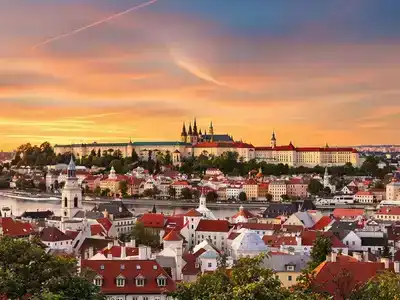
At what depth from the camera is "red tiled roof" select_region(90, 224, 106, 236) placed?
29.4m

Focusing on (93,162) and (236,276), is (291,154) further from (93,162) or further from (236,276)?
(236,276)

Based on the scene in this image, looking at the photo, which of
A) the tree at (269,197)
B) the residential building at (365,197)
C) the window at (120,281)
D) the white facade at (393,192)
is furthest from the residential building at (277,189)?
the window at (120,281)

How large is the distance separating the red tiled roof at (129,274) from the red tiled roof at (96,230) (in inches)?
499

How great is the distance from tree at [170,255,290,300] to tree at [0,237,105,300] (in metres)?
1.44

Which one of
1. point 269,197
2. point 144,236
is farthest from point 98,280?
point 269,197

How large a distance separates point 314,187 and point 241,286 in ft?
216

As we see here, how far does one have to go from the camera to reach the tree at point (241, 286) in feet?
27.8

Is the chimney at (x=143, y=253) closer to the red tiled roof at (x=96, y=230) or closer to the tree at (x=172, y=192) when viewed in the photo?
the red tiled roof at (x=96, y=230)

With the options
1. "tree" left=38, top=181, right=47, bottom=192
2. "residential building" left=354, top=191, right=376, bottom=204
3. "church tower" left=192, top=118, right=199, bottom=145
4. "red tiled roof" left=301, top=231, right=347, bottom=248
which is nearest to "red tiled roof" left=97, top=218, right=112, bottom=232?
"red tiled roof" left=301, top=231, right=347, bottom=248

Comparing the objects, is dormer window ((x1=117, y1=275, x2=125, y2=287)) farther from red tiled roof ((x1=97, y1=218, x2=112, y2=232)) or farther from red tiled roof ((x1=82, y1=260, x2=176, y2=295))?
red tiled roof ((x1=97, y1=218, x2=112, y2=232))

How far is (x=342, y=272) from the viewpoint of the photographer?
13172 mm

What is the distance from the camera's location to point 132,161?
328 feet

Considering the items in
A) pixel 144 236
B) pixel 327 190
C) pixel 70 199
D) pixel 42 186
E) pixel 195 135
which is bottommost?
pixel 144 236

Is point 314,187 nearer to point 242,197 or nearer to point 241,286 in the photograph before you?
point 242,197
